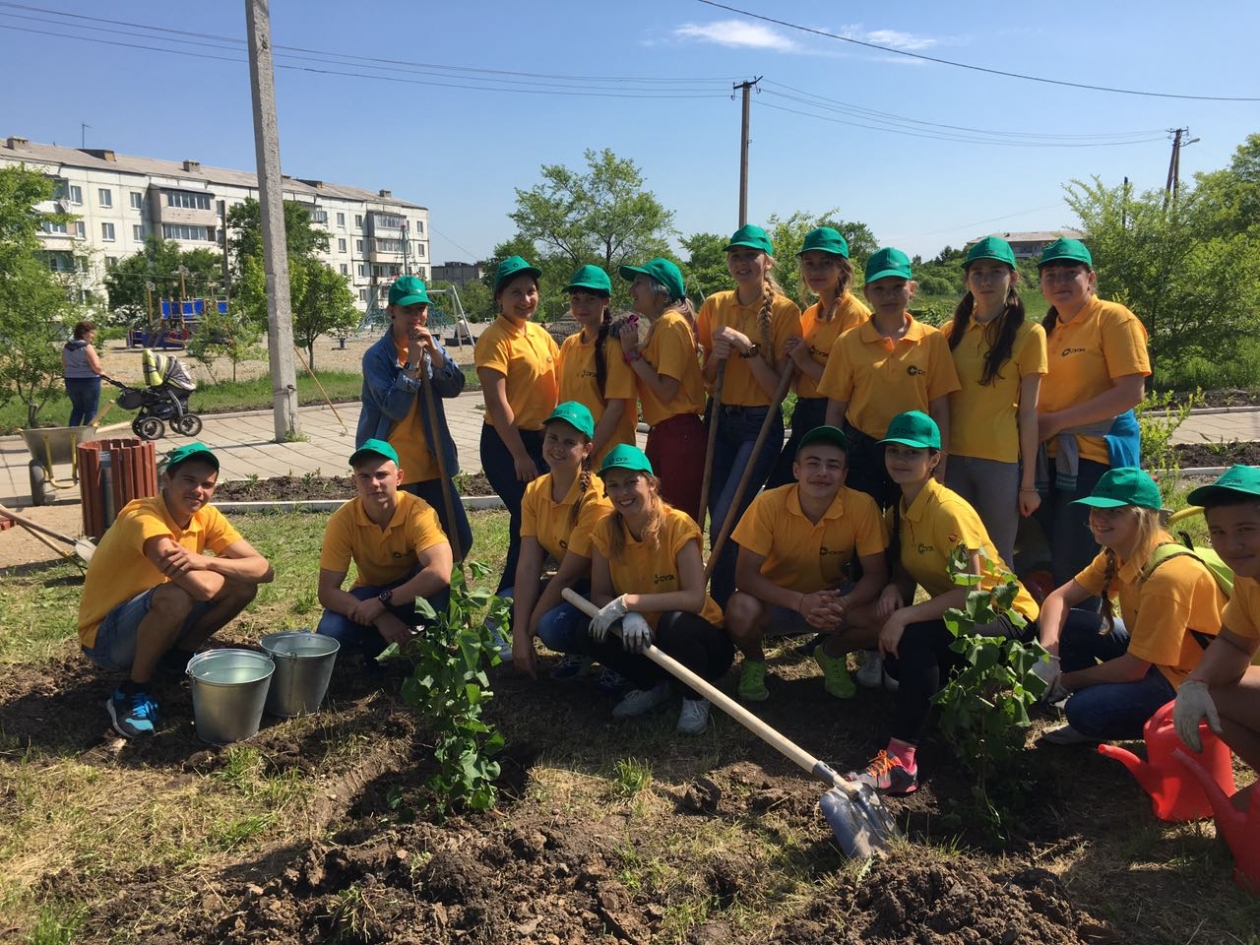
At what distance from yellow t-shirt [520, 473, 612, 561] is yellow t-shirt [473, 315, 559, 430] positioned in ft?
2.26

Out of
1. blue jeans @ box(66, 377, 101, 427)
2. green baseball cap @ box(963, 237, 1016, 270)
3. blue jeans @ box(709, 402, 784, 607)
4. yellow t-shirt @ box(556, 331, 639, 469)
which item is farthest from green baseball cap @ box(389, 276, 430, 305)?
blue jeans @ box(66, 377, 101, 427)

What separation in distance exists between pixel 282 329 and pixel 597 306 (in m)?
8.53

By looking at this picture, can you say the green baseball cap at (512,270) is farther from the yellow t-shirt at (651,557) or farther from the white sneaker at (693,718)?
the white sneaker at (693,718)

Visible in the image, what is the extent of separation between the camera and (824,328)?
4.36 metres

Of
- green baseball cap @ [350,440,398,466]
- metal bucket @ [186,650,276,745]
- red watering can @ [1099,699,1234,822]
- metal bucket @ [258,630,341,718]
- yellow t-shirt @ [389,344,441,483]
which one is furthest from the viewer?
yellow t-shirt @ [389,344,441,483]

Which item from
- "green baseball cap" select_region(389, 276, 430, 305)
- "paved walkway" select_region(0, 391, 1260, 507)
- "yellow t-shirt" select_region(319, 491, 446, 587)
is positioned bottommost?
"paved walkway" select_region(0, 391, 1260, 507)

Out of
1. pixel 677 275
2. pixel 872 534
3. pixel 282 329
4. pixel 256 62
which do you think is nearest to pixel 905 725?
pixel 872 534

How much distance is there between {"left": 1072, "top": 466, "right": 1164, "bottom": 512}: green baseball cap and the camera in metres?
3.23

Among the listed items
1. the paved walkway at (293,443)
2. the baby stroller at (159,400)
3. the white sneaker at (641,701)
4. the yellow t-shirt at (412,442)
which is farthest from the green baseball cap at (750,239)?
the baby stroller at (159,400)

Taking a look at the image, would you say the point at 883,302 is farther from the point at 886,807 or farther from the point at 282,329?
the point at 282,329

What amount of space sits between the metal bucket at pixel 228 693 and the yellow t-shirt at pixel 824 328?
8.74 ft

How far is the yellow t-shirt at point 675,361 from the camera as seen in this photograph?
4.42 metres

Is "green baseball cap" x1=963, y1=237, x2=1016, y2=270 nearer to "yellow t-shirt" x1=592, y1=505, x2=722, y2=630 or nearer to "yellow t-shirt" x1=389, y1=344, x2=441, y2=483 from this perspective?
"yellow t-shirt" x1=592, y1=505, x2=722, y2=630

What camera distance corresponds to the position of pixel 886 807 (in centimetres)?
304
